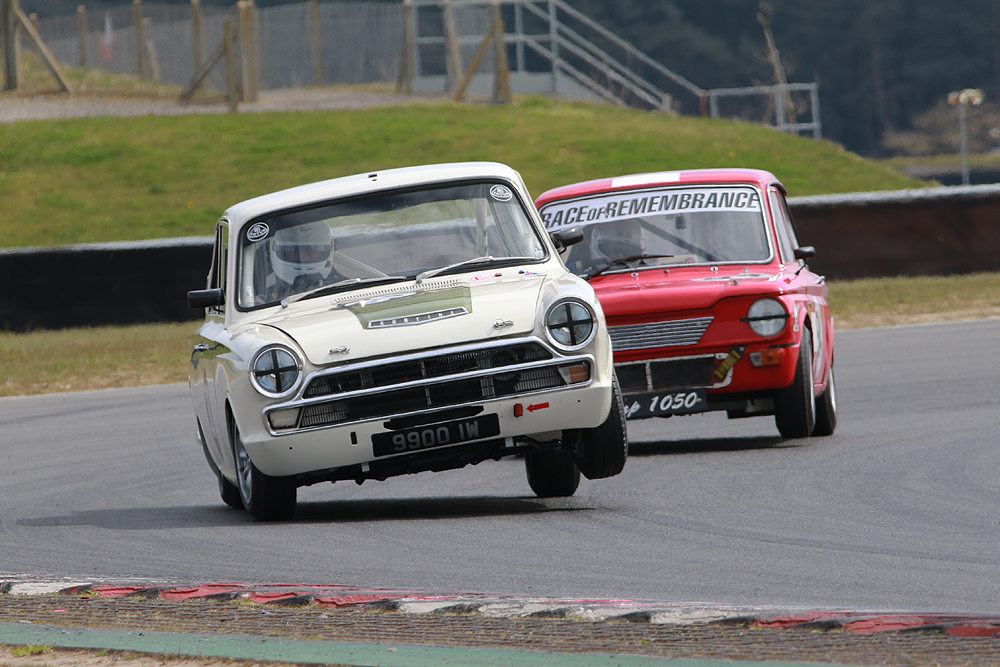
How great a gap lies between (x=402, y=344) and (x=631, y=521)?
123 centimetres

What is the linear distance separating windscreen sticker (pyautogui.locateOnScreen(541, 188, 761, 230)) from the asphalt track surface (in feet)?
4.74

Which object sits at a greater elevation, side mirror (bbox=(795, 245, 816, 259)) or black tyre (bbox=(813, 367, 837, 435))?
side mirror (bbox=(795, 245, 816, 259))

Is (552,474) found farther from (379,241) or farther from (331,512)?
(379,241)

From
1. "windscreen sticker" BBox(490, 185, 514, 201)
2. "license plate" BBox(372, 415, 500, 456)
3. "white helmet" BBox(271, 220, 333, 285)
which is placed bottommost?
"license plate" BBox(372, 415, 500, 456)

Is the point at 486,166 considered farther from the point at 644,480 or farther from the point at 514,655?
the point at 514,655

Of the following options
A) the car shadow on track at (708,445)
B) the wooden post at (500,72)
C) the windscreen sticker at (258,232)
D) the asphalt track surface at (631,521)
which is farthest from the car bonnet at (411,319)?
the wooden post at (500,72)

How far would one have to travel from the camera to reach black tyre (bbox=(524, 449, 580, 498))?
23.9ft

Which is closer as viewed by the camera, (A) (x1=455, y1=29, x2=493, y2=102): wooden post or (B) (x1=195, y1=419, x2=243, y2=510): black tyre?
(B) (x1=195, y1=419, x2=243, y2=510): black tyre

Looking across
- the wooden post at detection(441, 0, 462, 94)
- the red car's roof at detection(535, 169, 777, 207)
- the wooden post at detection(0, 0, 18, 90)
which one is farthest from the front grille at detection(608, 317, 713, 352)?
the wooden post at detection(441, 0, 462, 94)

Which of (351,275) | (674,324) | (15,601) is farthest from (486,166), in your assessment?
(15,601)

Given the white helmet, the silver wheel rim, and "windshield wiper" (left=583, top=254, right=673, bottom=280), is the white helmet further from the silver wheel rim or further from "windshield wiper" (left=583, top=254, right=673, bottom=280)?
"windshield wiper" (left=583, top=254, right=673, bottom=280)

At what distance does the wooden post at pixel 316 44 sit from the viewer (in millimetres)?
38219

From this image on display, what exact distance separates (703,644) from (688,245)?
5.69 meters

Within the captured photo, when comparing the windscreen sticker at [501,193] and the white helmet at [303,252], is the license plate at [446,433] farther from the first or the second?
the windscreen sticker at [501,193]
